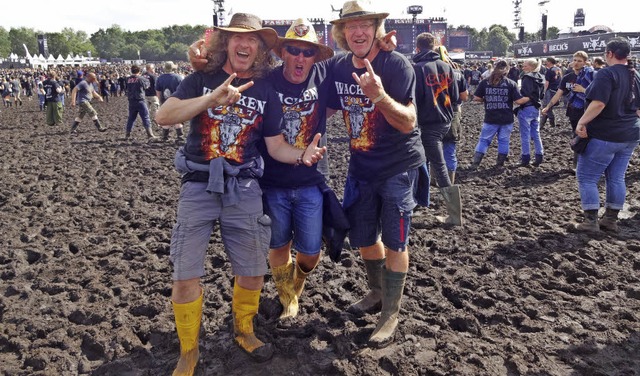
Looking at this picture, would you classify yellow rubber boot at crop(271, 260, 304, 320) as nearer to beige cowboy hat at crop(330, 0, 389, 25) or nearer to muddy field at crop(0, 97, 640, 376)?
muddy field at crop(0, 97, 640, 376)

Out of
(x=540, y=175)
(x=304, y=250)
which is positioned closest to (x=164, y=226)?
(x=304, y=250)

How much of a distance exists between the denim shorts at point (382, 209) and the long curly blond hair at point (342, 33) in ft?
3.05

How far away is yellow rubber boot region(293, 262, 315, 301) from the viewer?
397 cm

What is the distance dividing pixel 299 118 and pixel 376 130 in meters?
0.53

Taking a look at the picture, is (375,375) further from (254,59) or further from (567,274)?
(567,274)

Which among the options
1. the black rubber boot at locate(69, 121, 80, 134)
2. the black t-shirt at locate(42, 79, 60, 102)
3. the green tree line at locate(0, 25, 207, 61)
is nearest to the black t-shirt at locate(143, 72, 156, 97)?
the black rubber boot at locate(69, 121, 80, 134)

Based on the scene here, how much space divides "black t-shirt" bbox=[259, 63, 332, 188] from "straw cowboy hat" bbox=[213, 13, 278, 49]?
0.29 m

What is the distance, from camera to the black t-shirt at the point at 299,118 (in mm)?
3398

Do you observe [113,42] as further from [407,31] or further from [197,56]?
[197,56]

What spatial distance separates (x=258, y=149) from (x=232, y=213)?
1.74 feet

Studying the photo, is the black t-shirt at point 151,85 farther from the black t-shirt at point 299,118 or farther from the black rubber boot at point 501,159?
the black t-shirt at point 299,118

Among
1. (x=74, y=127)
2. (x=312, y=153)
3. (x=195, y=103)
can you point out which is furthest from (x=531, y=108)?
(x=74, y=127)

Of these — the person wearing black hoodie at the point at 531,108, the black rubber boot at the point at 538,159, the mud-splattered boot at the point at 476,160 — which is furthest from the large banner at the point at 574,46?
the mud-splattered boot at the point at 476,160

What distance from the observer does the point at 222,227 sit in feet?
10.4
